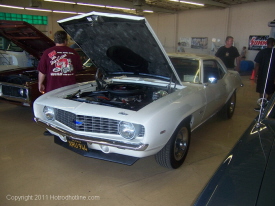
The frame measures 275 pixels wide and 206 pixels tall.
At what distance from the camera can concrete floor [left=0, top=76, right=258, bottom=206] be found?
2482 millimetres

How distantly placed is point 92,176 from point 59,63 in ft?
5.83

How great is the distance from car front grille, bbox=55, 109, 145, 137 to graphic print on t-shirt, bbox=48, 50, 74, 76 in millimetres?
1152

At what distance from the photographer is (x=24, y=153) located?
346 cm

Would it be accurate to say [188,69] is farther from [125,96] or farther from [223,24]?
[223,24]

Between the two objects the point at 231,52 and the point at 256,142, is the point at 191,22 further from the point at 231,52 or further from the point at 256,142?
the point at 256,142

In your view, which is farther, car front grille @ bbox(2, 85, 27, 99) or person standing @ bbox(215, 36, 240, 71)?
person standing @ bbox(215, 36, 240, 71)

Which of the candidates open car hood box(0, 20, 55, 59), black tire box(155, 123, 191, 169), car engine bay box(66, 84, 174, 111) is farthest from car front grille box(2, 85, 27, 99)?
black tire box(155, 123, 191, 169)

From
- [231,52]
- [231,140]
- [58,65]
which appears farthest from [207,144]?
[231,52]

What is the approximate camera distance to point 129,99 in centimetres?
321

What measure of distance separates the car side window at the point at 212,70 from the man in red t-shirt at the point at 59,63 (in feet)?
6.58

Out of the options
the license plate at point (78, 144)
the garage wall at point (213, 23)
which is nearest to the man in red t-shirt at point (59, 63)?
the license plate at point (78, 144)

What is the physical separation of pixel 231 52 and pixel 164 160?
4.55 metres

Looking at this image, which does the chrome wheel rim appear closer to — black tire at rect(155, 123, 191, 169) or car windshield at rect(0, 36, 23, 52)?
black tire at rect(155, 123, 191, 169)

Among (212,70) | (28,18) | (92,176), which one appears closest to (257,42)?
(212,70)
